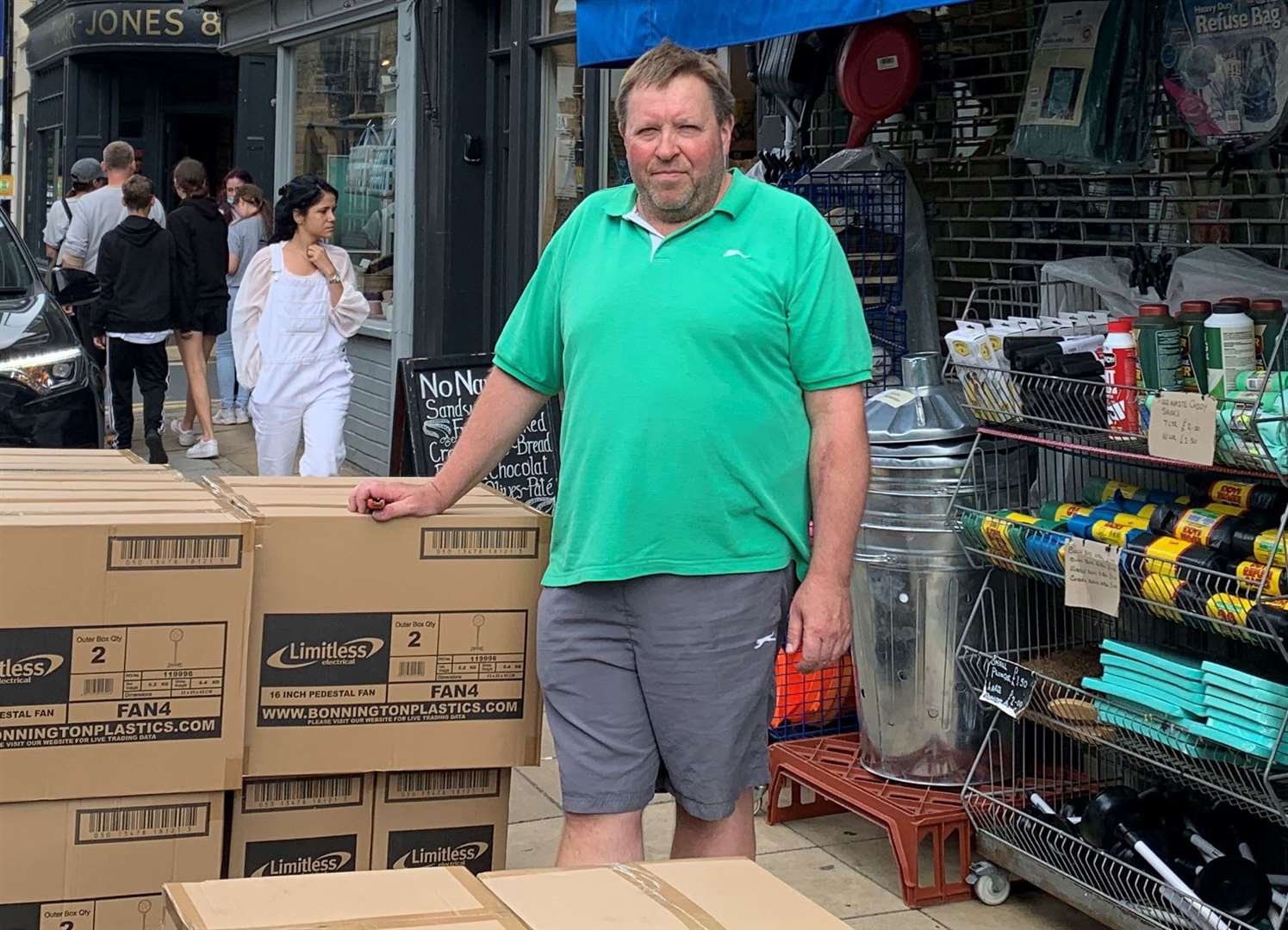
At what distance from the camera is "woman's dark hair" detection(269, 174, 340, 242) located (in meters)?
6.76

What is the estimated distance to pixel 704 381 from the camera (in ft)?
10.1

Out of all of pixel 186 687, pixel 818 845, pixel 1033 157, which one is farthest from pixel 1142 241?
pixel 186 687

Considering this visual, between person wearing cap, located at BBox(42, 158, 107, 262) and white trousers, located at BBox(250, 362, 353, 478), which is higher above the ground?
person wearing cap, located at BBox(42, 158, 107, 262)

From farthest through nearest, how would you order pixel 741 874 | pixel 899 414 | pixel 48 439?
pixel 48 439
pixel 899 414
pixel 741 874

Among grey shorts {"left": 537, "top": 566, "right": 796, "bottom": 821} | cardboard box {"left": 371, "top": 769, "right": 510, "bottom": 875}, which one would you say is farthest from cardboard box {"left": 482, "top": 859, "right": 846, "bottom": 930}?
cardboard box {"left": 371, "top": 769, "right": 510, "bottom": 875}

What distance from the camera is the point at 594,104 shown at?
8.32 metres

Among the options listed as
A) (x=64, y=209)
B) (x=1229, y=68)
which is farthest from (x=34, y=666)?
(x=64, y=209)

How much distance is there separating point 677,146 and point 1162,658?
1693 millimetres

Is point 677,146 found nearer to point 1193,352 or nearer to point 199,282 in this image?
point 1193,352

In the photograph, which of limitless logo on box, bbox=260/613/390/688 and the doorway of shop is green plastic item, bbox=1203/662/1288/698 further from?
the doorway of shop

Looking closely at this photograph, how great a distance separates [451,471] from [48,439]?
4.02 meters

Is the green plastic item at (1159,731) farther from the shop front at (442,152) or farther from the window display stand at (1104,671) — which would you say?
the shop front at (442,152)

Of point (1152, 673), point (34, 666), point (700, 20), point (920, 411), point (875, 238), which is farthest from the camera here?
point (875, 238)

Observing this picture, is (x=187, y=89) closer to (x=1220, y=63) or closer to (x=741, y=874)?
(x=1220, y=63)
